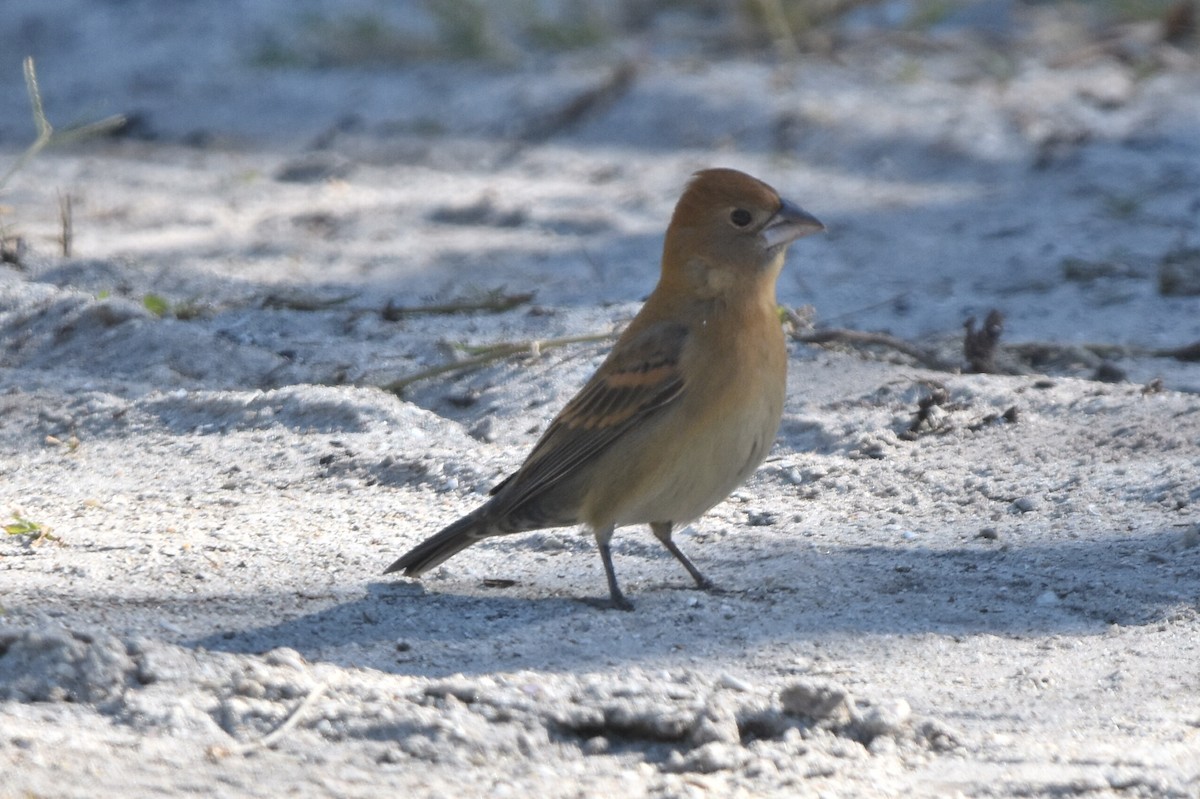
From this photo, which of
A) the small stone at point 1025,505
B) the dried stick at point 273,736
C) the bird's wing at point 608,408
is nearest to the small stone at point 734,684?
the dried stick at point 273,736

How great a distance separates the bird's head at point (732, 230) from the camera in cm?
456

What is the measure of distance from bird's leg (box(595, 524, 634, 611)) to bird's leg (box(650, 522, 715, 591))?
16 centimetres

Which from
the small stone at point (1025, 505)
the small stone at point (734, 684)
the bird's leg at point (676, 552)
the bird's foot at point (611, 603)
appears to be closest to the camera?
the small stone at point (734, 684)

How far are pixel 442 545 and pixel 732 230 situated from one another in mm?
1238

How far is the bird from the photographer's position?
4.25m

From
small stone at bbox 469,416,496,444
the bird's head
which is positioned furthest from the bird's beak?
small stone at bbox 469,416,496,444

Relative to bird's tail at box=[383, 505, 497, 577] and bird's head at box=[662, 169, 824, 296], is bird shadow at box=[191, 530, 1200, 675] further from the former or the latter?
bird's head at box=[662, 169, 824, 296]

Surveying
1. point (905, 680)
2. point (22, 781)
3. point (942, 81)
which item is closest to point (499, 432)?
point (905, 680)

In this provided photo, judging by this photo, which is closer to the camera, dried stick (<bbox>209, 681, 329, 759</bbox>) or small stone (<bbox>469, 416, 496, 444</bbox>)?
dried stick (<bbox>209, 681, 329, 759</bbox>)

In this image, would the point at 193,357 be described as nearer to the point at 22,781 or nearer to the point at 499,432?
the point at 499,432

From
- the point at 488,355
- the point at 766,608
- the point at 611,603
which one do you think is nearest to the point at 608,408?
the point at 611,603

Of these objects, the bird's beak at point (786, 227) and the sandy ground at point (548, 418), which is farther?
the bird's beak at point (786, 227)

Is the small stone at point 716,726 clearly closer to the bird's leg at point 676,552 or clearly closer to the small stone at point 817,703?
the small stone at point 817,703

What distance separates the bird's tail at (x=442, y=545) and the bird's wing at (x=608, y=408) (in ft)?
0.26
